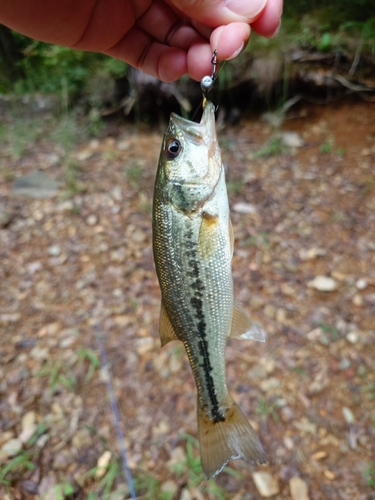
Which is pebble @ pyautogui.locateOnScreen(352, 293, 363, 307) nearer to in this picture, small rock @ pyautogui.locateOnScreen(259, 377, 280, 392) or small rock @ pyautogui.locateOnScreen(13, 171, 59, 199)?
small rock @ pyautogui.locateOnScreen(259, 377, 280, 392)

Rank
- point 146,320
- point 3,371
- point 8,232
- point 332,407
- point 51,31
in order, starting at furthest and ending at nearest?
point 8,232
point 146,320
point 3,371
point 332,407
point 51,31

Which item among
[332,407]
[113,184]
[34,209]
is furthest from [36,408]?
[113,184]

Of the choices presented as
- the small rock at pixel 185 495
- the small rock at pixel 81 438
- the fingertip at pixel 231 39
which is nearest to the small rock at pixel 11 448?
the small rock at pixel 81 438

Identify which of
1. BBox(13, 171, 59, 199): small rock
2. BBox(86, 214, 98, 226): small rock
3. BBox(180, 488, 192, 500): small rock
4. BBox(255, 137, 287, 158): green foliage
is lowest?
BBox(180, 488, 192, 500): small rock

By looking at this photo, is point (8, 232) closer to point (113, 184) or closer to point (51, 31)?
point (113, 184)

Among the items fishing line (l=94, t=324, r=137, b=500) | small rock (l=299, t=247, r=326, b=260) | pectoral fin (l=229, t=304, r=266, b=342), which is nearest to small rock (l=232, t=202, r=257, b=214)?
small rock (l=299, t=247, r=326, b=260)

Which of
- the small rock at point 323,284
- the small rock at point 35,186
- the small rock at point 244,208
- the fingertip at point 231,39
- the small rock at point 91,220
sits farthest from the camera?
the small rock at point 35,186

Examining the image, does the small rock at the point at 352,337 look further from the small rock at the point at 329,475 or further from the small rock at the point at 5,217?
the small rock at the point at 5,217
